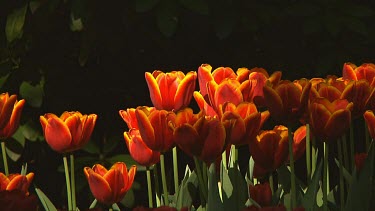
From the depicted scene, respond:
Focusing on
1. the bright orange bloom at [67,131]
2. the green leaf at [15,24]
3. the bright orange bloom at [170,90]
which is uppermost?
the green leaf at [15,24]

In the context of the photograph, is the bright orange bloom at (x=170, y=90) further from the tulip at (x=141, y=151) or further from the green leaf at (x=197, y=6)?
the green leaf at (x=197, y=6)

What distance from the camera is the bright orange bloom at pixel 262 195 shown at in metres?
2.00

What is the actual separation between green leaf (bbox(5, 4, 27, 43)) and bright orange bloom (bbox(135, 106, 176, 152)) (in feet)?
5.27

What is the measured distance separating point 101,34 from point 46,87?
1.18ft

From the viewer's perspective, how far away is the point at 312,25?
3.34 meters

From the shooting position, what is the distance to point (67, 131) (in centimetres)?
219

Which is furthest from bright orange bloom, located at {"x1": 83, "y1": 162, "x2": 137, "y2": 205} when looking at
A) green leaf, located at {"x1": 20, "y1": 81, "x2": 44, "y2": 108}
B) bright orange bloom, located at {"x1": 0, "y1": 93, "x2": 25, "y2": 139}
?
green leaf, located at {"x1": 20, "y1": 81, "x2": 44, "y2": 108}

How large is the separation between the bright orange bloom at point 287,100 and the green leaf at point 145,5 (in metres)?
1.14

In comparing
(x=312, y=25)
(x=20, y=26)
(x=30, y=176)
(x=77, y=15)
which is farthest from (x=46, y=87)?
(x=30, y=176)

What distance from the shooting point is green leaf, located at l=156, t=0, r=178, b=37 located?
3.07m

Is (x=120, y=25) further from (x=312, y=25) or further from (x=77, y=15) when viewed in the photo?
(x=312, y=25)

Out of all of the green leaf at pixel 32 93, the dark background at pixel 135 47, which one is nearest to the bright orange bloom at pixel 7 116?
the dark background at pixel 135 47

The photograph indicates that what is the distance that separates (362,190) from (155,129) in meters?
0.45

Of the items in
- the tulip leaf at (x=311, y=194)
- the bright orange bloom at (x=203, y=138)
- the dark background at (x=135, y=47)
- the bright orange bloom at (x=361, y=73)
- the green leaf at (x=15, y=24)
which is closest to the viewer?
the bright orange bloom at (x=203, y=138)
